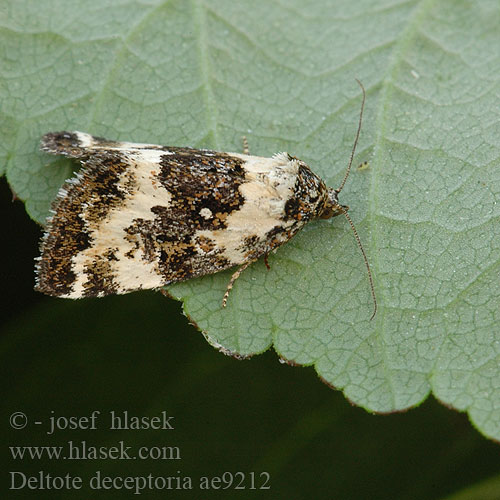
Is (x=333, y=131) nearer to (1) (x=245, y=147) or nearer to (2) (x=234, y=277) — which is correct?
(1) (x=245, y=147)

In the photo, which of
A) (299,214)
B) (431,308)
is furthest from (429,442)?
(299,214)

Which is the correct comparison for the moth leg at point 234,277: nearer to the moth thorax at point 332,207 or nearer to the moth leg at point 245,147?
the moth thorax at point 332,207

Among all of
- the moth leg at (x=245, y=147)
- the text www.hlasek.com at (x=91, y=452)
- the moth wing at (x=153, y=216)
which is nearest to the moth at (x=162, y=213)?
the moth wing at (x=153, y=216)

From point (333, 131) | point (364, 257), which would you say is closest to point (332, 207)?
point (364, 257)

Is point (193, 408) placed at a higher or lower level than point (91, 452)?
higher

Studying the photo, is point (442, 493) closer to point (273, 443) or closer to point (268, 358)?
point (273, 443)

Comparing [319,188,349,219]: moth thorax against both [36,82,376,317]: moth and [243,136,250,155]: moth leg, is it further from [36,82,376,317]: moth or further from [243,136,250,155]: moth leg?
[243,136,250,155]: moth leg
